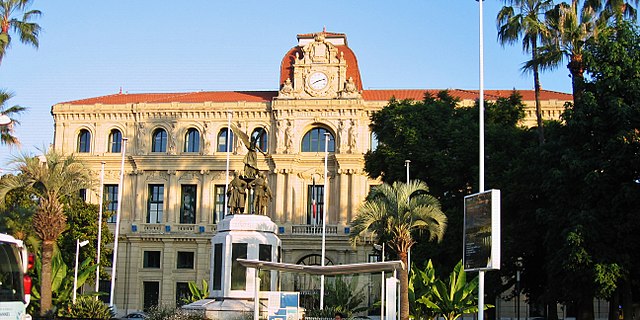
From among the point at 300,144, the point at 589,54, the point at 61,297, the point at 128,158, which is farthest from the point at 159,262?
the point at 589,54

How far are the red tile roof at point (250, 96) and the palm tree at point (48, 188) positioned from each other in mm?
24464

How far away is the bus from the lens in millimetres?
19078

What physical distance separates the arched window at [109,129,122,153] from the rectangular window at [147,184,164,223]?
14.1 feet

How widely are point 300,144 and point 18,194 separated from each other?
69.9 feet

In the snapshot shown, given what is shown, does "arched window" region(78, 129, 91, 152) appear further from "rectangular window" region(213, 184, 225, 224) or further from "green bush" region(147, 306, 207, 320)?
"green bush" region(147, 306, 207, 320)

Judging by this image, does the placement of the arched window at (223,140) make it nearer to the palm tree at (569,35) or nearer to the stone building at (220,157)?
the stone building at (220,157)

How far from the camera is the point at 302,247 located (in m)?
62.5

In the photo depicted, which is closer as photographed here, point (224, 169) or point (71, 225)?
point (71, 225)

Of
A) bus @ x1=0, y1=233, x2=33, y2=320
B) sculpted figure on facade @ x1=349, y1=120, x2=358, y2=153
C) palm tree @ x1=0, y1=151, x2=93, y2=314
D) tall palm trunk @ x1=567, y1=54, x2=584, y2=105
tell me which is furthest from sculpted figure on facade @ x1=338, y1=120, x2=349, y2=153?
bus @ x1=0, y1=233, x2=33, y2=320

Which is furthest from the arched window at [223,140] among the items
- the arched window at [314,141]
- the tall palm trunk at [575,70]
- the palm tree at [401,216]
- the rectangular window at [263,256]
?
the rectangular window at [263,256]

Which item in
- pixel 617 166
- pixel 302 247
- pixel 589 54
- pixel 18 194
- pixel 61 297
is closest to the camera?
pixel 617 166

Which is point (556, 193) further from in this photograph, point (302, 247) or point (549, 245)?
point (302, 247)

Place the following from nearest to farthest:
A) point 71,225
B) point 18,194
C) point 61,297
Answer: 1. point 61,297
2. point 18,194
3. point 71,225

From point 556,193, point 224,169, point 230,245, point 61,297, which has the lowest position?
point 61,297
